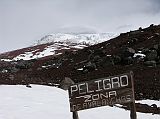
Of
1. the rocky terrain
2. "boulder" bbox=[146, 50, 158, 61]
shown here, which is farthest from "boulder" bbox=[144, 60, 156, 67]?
"boulder" bbox=[146, 50, 158, 61]

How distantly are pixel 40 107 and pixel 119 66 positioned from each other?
664 inches

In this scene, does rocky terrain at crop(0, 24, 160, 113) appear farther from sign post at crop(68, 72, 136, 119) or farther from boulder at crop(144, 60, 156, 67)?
sign post at crop(68, 72, 136, 119)

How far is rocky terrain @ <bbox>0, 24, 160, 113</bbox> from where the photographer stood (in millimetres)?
28938

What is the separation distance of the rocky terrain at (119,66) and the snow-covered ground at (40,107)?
3.70 meters

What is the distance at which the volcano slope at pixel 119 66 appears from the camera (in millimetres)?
28953

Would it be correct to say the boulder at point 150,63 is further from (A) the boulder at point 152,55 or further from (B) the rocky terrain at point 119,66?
(A) the boulder at point 152,55

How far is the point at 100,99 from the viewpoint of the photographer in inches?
464

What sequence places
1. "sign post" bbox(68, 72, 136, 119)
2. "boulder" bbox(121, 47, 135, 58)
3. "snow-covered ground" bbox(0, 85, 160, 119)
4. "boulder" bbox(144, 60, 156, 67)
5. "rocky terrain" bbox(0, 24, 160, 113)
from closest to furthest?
"sign post" bbox(68, 72, 136, 119) → "snow-covered ground" bbox(0, 85, 160, 119) → "rocky terrain" bbox(0, 24, 160, 113) → "boulder" bbox(144, 60, 156, 67) → "boulder" bbox(121, 47, 135, 58)

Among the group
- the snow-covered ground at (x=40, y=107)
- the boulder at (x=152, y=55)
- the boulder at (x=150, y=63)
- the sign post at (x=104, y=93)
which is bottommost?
the snow-covered ground at (x=40, y=107)

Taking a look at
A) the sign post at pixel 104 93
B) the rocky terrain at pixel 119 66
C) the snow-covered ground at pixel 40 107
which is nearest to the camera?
the sign post at pixel 104 93

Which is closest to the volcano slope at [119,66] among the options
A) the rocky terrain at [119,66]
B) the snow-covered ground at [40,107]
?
the rocky terrain at [119,66]

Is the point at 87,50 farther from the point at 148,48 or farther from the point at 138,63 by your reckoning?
the point at 138,63

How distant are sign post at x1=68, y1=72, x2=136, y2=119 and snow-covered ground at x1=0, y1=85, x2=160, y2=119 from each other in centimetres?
518

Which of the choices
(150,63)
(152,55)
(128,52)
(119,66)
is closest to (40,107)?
(150,63)
